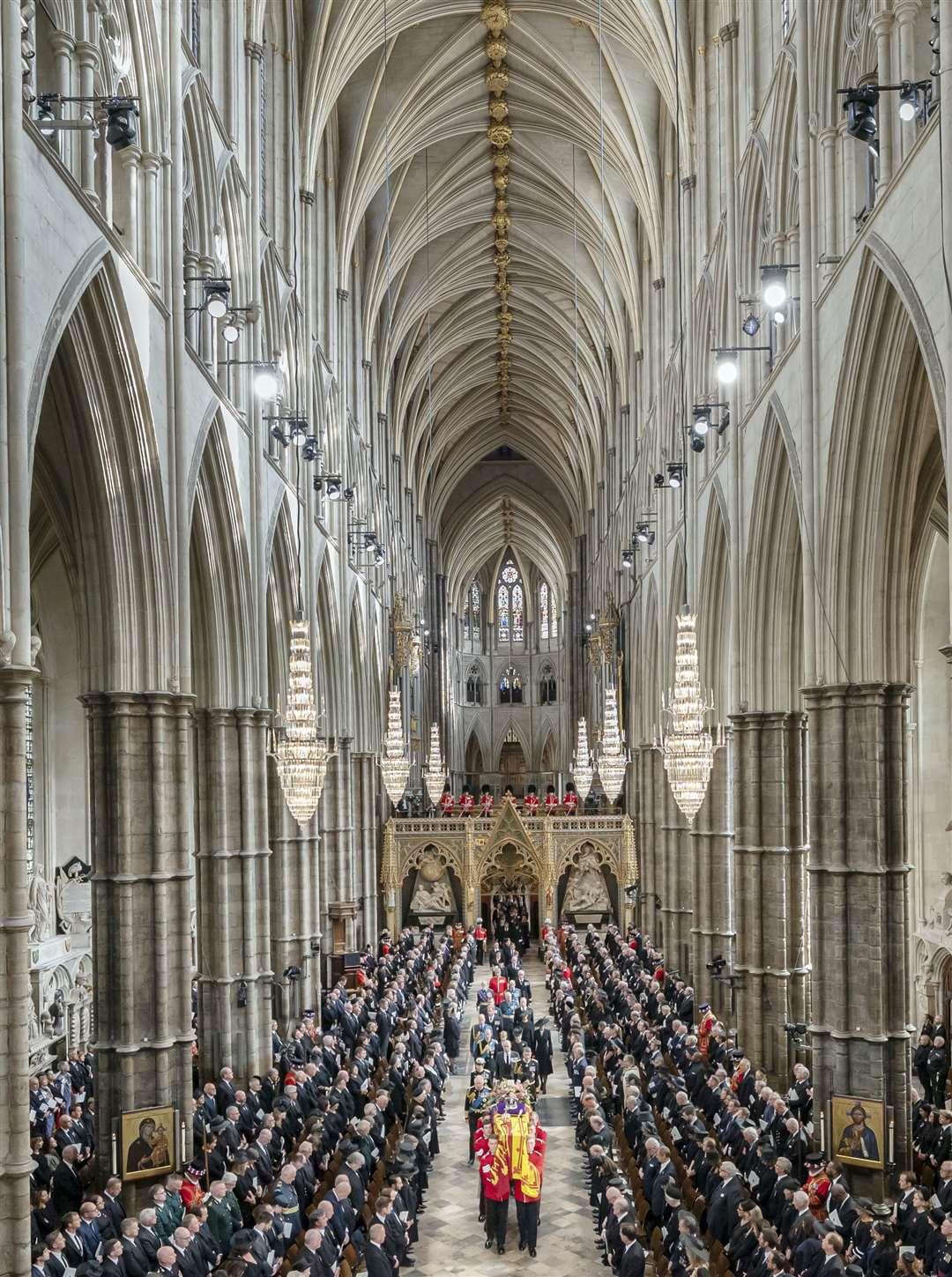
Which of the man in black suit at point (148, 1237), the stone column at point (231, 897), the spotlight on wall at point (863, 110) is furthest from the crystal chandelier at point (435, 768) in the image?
the spotlight on wall at point (863, 110)

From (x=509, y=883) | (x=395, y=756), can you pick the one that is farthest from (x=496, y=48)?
(x=509, y=883)

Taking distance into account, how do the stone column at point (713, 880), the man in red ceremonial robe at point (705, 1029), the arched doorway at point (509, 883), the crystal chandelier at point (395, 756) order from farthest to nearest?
the arched doorway at point (509, 883), the crystal chandelier at point (395, 756), the stone column at point (713, 880), the man in red ceremonial robe at point (705, 1029)

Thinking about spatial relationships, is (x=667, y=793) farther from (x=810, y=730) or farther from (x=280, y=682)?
(x=810, y=730)

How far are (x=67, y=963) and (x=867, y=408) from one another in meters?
19.4

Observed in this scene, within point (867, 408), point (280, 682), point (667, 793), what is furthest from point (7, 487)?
point (667, 793)

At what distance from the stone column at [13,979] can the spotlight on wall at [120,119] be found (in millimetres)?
6395

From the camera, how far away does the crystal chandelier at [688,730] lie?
68.7 feet

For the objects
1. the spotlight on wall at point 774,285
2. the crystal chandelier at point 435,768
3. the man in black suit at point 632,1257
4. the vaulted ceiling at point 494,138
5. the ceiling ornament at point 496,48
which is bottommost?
the man in black suit at point 632,1257

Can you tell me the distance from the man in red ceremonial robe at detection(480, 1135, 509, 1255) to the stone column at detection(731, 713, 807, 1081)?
7.68m

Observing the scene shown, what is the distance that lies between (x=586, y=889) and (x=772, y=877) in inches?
903

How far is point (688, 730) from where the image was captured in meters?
21.3

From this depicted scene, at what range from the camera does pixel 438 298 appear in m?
49.7

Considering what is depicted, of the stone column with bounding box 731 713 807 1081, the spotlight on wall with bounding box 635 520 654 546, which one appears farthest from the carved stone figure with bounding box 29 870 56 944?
the spotlight on wall with bounding box 635 520 654 546

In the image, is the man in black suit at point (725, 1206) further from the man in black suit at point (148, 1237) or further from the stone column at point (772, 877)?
the stone column at point (772, 877)
